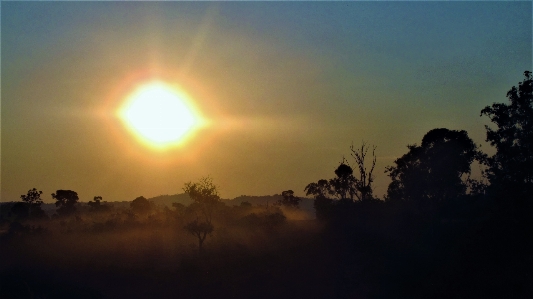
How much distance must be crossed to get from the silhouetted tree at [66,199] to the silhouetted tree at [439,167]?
58132 mm

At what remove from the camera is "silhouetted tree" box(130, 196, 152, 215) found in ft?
315

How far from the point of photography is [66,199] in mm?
93688

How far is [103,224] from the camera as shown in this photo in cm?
7231

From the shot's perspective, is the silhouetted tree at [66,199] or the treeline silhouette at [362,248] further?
the silhouetted tree at [66,199]

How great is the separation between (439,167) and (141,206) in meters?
58.4

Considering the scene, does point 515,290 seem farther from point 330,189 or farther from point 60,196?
point 60,196

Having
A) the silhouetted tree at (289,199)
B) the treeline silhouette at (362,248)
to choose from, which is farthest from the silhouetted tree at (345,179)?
the silhouetted tree at (289,199)

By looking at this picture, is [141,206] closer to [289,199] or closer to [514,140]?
[289,199]

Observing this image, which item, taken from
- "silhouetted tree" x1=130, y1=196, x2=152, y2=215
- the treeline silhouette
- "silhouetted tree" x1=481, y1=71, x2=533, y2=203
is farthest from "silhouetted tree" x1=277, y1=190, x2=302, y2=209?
"silhouetted tree" x1=481, y1=71, x2=533, y2=203

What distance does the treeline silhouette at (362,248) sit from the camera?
3372 cm

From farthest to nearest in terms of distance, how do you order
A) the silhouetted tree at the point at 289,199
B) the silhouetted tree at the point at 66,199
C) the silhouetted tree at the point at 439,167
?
the silhouetted tree at the point at 289,199 < the silhouetted tree at the point at 66,199 < the silhouetted tree at the point at 439,167

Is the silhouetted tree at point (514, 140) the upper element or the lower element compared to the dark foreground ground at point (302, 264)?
upper

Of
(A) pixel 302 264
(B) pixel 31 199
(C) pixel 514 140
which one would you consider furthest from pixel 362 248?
(B) pixel 31 199

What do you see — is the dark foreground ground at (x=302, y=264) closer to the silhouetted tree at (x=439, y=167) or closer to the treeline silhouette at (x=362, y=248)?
the treeline silhouette at (x=362, y=248)
